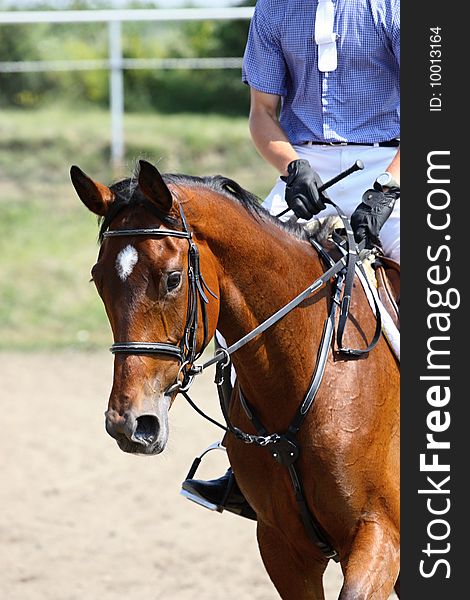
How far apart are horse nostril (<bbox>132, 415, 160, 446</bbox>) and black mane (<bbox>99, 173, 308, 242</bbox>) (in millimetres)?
525

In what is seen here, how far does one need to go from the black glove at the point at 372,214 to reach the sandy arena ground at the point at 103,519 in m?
1.15

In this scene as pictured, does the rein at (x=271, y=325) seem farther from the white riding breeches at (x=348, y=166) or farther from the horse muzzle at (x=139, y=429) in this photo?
the white riding breeches at (x=348, y=166)

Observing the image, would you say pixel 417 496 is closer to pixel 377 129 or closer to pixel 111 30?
pixel 377 129

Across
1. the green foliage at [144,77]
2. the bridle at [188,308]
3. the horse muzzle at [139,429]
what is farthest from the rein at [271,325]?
the green foliage at [144,77]

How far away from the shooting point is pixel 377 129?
3850 mm

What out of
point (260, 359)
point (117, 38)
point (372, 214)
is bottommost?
point (260, 359)

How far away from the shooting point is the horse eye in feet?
9.19

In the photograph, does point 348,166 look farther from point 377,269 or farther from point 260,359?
point 260,359

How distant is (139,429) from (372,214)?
1154mm

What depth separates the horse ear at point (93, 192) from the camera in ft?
9.60

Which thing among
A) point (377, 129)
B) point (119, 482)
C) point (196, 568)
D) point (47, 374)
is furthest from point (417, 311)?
point (47, 374)

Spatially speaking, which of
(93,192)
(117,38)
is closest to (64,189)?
(117,38)

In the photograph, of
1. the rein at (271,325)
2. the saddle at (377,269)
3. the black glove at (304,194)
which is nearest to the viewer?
the rein at (271,325)

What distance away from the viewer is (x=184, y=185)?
10.0 feet
